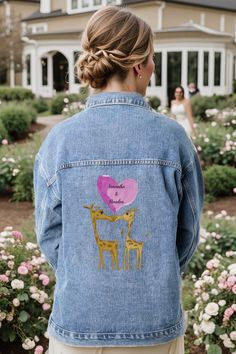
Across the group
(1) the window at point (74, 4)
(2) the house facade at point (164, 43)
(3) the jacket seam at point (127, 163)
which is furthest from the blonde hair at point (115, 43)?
(1) the window at point (74, 4)

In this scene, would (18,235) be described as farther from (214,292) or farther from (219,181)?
(219,181)

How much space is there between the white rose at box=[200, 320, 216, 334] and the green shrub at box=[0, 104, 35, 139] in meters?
14.8

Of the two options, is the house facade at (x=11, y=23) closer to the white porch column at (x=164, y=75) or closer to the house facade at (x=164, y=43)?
the house facade at (x=164, y=43)

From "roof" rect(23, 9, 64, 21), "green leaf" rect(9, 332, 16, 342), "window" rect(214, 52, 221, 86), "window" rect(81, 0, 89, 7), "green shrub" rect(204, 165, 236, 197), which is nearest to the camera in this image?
"green leaf" rect(9, 332, 16, 342)

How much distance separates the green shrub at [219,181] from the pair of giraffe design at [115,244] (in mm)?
8579

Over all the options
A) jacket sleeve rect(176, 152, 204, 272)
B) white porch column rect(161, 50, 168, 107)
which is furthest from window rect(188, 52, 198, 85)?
jacket sleeve rect(176, 152, 204, 272)

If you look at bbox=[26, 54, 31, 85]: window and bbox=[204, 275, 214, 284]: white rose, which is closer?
bbox=[204, 275, 214, 284]: white rose

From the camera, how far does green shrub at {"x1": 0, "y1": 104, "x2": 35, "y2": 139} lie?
59.3ft

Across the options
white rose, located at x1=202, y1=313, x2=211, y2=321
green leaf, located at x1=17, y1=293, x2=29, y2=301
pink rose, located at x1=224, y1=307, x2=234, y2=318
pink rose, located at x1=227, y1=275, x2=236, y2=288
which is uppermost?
pink rose, located at x1=227, y1=275, x2=236, y2=288

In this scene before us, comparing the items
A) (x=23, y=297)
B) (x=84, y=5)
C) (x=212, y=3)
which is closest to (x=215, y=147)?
(x=23, y=297)

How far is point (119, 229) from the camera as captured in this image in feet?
6.29

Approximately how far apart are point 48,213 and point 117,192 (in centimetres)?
27

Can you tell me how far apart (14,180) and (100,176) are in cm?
881

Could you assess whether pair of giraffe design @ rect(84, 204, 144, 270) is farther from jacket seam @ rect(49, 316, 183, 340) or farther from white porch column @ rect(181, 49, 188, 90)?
white porch column @ rect(181, 49, 188, 90)
